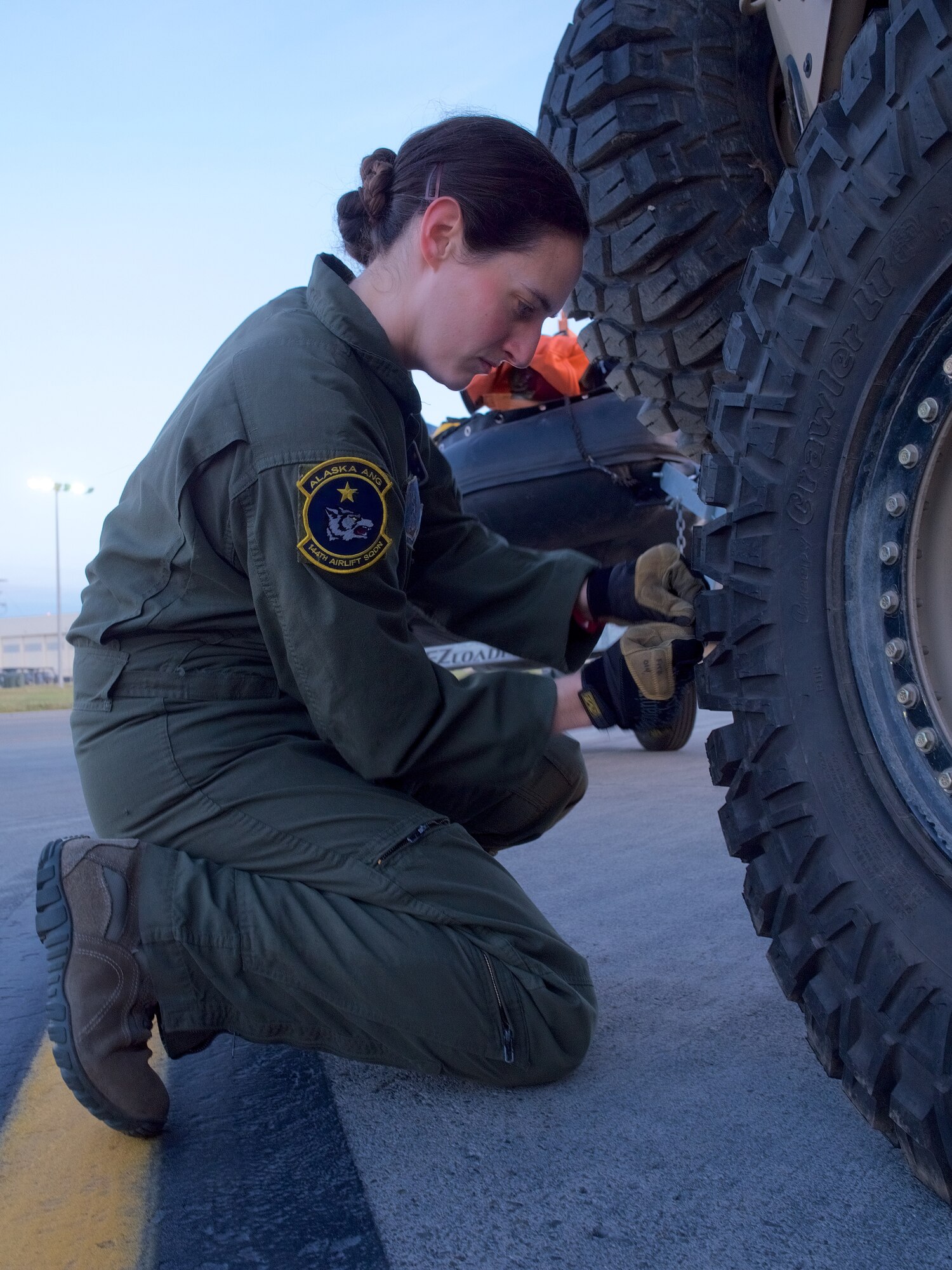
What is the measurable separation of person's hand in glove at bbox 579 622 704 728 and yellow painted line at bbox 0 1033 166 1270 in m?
0.68

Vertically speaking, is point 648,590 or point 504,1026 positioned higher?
point 648,590

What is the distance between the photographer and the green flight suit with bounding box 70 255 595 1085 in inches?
46.9

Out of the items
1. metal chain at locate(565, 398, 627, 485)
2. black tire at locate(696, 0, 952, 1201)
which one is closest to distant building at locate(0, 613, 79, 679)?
metal chain at locate(565, 398, 627, 485)

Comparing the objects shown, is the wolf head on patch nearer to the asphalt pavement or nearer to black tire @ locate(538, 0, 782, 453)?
the asphalt pavement

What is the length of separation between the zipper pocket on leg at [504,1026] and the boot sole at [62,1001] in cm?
36

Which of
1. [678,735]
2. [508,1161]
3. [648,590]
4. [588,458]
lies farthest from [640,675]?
[678,735]

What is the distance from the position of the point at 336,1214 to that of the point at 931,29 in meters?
1.07

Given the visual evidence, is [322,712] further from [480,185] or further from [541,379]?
[541,379]

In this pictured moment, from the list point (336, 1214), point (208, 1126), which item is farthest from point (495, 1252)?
point (208, 1126)

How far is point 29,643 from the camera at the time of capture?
→ 140 ft

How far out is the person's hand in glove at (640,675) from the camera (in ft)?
4.26

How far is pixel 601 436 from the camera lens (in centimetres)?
344

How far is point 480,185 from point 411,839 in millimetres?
823

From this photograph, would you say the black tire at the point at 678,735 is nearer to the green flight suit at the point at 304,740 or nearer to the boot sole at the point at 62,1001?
the green flight suit at the point at 304,740
